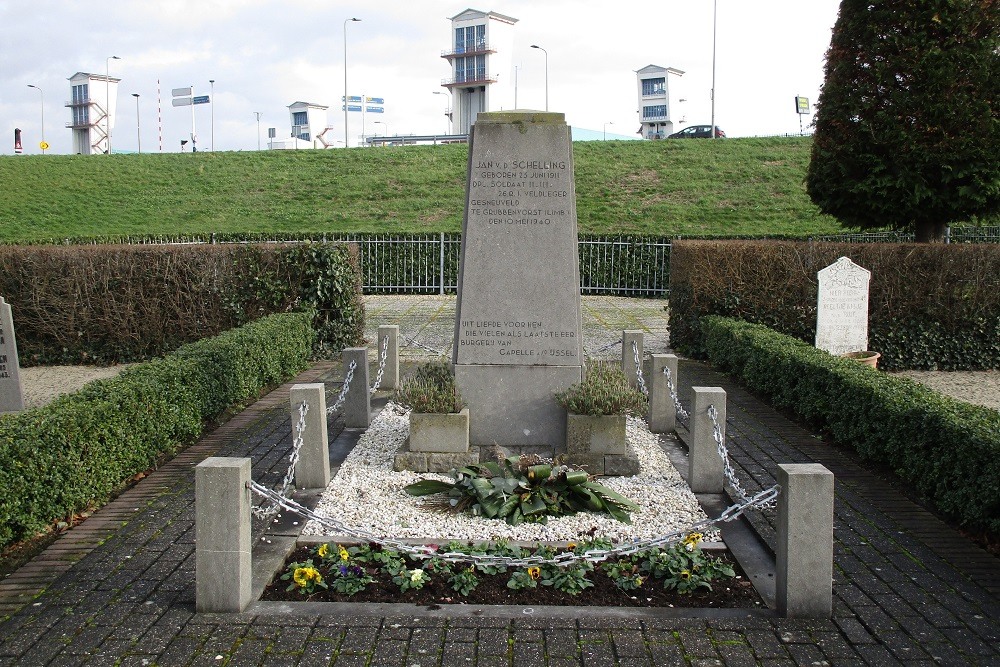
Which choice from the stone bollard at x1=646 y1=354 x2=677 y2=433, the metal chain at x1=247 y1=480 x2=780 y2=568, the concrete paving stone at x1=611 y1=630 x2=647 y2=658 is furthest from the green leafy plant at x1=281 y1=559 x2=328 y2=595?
the stone bollard at x1=646 y1=354 x2=677 y2=433

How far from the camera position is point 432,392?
6.40m

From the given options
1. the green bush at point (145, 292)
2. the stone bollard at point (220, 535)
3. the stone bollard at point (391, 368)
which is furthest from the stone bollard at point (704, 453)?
the green bush at point (145, 292)

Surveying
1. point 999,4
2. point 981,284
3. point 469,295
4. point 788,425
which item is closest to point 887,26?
point 999,4

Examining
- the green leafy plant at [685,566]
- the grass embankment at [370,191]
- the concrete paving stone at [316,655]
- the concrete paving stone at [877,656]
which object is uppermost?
the grass embankment at [370,191]

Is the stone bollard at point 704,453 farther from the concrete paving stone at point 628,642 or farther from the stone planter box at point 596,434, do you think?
the concrete paving stone at point 628,642

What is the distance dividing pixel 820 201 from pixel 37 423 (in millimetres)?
16682

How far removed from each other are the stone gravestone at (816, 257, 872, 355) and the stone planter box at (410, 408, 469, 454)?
6515 millimetres

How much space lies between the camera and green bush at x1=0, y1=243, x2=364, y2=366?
38.3ft

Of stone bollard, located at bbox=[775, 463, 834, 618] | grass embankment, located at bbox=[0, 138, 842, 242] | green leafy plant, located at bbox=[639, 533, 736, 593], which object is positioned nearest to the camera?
stone bollard, located at bbox=[775, 463, 834, 618]

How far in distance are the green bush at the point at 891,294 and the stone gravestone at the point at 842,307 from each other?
27.7 inches

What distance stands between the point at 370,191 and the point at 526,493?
28.9 metres

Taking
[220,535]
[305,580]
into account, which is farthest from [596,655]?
[220,535]

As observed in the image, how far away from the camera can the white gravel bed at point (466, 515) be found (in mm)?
5031

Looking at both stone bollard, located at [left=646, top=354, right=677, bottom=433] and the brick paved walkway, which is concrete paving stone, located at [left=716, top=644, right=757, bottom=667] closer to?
the brick paved walkway
